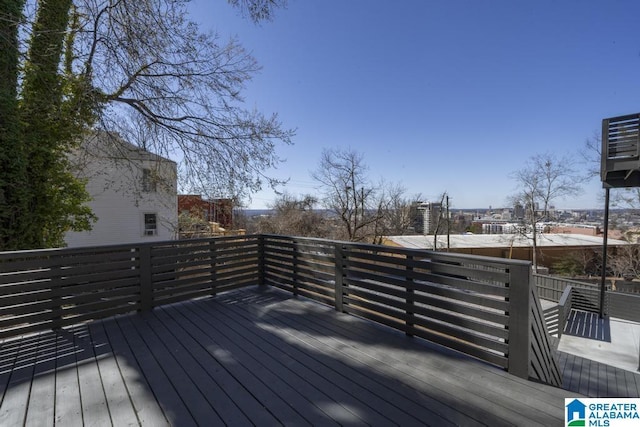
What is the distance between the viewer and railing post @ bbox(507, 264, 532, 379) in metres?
1.97

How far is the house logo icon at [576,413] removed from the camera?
62.6 inches

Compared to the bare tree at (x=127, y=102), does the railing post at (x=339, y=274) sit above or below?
below

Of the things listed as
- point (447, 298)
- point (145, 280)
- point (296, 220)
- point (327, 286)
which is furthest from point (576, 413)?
point (296, 220)

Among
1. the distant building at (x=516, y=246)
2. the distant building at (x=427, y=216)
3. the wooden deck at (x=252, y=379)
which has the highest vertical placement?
the distant building at (x=427, y=216)

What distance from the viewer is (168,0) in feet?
13.8

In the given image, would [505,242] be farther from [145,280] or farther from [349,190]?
[145,280]

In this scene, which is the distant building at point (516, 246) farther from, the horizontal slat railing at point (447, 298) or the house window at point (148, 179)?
the horizontal slat railing at point (447, 298)

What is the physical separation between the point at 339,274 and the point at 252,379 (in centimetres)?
159

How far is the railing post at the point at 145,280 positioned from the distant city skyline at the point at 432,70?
2979 mm

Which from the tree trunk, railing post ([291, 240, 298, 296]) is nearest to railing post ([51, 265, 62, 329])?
railing post ([291, 240, 298, 296])

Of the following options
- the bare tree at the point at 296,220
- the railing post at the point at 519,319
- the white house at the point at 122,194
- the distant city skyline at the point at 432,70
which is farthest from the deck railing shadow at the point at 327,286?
the bare tree at the point at 296,220

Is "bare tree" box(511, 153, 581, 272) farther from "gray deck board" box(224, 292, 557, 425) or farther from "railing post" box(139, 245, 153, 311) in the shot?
"railing post" box(139, 245, 153, 311)

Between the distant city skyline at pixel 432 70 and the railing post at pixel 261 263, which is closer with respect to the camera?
the railing post at pixel 261 263

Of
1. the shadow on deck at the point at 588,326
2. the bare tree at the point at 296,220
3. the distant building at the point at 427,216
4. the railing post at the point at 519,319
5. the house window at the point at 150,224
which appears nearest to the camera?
the railing post at the point at 519,319
